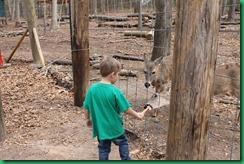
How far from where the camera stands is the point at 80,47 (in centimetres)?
540

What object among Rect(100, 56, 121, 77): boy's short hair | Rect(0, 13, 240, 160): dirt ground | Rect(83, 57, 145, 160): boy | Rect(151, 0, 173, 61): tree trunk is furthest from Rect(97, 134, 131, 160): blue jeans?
Rect(151, 0, 173, 61): tree trunk

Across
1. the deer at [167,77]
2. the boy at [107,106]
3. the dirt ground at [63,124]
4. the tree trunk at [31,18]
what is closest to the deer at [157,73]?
the deer at [167,77]

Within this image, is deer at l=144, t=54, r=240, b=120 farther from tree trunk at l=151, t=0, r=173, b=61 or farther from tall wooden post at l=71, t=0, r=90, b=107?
tree trunk at l=151, t=0, r=173, b=61

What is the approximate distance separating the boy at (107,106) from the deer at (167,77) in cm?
162

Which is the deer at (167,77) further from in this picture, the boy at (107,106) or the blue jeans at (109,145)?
the boy at (107,106)

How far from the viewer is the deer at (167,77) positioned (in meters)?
4.75

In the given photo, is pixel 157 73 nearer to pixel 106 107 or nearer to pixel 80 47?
pixel 80 47

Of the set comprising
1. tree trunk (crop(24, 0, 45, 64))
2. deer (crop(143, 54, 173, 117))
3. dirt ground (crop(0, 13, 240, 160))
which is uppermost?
tree trunk (crop(24, 0, 45, 64))

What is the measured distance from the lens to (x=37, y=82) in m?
7.60

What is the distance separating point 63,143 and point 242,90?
2.55m

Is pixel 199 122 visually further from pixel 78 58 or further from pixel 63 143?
pixel 78 58

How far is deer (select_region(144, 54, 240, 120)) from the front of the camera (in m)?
4.75

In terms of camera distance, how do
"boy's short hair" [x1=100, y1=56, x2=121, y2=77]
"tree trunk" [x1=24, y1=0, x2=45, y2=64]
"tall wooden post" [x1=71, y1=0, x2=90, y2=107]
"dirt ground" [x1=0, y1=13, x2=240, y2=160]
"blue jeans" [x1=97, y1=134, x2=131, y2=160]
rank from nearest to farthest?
"boy's short hair" [x1=100, y1=56, x2=121, y2=77], "blue jeans" [x1=97, y1=134, x2=131, y2=160], "dirt ground" [x1=0, y1=13, x2=240, y2=160], "tall wooden post" [x1=71, y1=0, x2=90, y2=107], "tree trunk" [x1=24, y1=0, x2=45, y2=64]

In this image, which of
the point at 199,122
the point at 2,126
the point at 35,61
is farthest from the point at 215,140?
the point at 35,61
